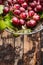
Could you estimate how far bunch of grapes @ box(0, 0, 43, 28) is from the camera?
791 mm

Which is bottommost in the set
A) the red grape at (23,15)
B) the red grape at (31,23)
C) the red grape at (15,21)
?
the red grape at (31,23)

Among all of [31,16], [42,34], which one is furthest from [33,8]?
[42,34]

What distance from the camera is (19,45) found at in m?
1.05

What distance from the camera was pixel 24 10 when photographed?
815 millimetres

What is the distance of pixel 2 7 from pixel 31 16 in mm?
121

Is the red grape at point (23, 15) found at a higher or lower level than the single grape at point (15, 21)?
higher

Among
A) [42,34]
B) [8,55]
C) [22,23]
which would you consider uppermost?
[22,23]

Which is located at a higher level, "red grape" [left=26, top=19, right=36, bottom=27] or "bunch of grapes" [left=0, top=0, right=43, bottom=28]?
"bunch of grapes" [left=0, top=0, right=43, bottom=28]

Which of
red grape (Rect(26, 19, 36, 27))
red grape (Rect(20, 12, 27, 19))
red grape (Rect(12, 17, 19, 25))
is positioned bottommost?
red grape (Rect(26, 19, 36, 27))

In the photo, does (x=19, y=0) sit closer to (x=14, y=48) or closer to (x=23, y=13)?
(x=23, y=13)

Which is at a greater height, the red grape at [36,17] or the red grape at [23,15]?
the red grape at [23,15]

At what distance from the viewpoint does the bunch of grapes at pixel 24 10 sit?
79cm

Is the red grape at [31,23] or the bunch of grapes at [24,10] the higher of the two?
the bunch of grapes at [24,10]

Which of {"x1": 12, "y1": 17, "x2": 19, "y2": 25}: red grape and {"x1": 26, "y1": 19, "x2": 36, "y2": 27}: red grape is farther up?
{"x1": 12, "y1": 17, "x2": 19, "y2": 25}: red grape
